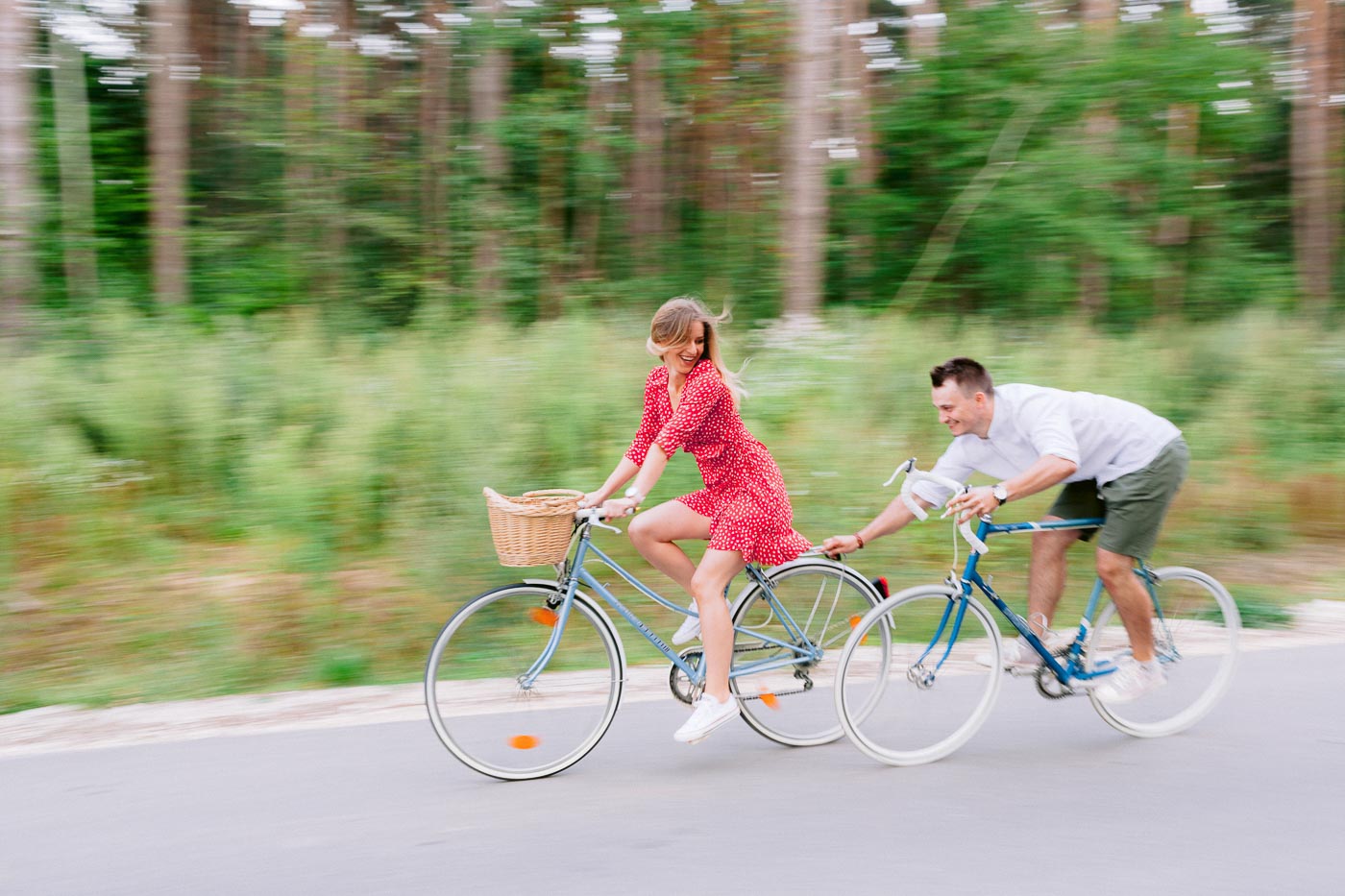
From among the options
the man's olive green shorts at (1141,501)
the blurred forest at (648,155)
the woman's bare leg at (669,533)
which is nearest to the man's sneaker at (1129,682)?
the man's olive green shorts at (1141,501)

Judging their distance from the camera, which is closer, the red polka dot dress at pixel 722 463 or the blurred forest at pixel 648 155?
the red polka dot dress at pixel 722 463

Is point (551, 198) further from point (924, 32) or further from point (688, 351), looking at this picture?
point (688, 351)

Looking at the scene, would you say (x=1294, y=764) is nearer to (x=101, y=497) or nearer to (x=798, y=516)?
(x=798, y=516)

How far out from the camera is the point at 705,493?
463 centimetres

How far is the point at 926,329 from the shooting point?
11078 mm

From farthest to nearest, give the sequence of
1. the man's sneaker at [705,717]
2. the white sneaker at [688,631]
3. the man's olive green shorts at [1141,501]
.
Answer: the white sneaker at [688,631] → the man's olive green shorts at [1141,501] → the man's sneaker at [705,717]

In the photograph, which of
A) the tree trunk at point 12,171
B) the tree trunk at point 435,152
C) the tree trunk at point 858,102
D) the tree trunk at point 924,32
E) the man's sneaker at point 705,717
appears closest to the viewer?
the man's sneaker at point 705,717

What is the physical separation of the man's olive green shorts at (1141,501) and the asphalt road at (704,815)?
898 mm

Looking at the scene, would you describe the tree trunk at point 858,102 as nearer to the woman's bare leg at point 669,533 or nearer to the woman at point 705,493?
the woman at point 705,493

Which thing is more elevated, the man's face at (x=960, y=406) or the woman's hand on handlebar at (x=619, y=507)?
the man's face at (x=960, y=406)

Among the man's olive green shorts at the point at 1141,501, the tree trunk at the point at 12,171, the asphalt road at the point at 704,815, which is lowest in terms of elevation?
the asphalt road at the point at 704,815

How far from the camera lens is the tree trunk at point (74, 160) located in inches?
588

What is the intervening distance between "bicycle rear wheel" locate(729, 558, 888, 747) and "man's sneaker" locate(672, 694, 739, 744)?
0.26m

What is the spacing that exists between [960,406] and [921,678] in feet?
3.86
